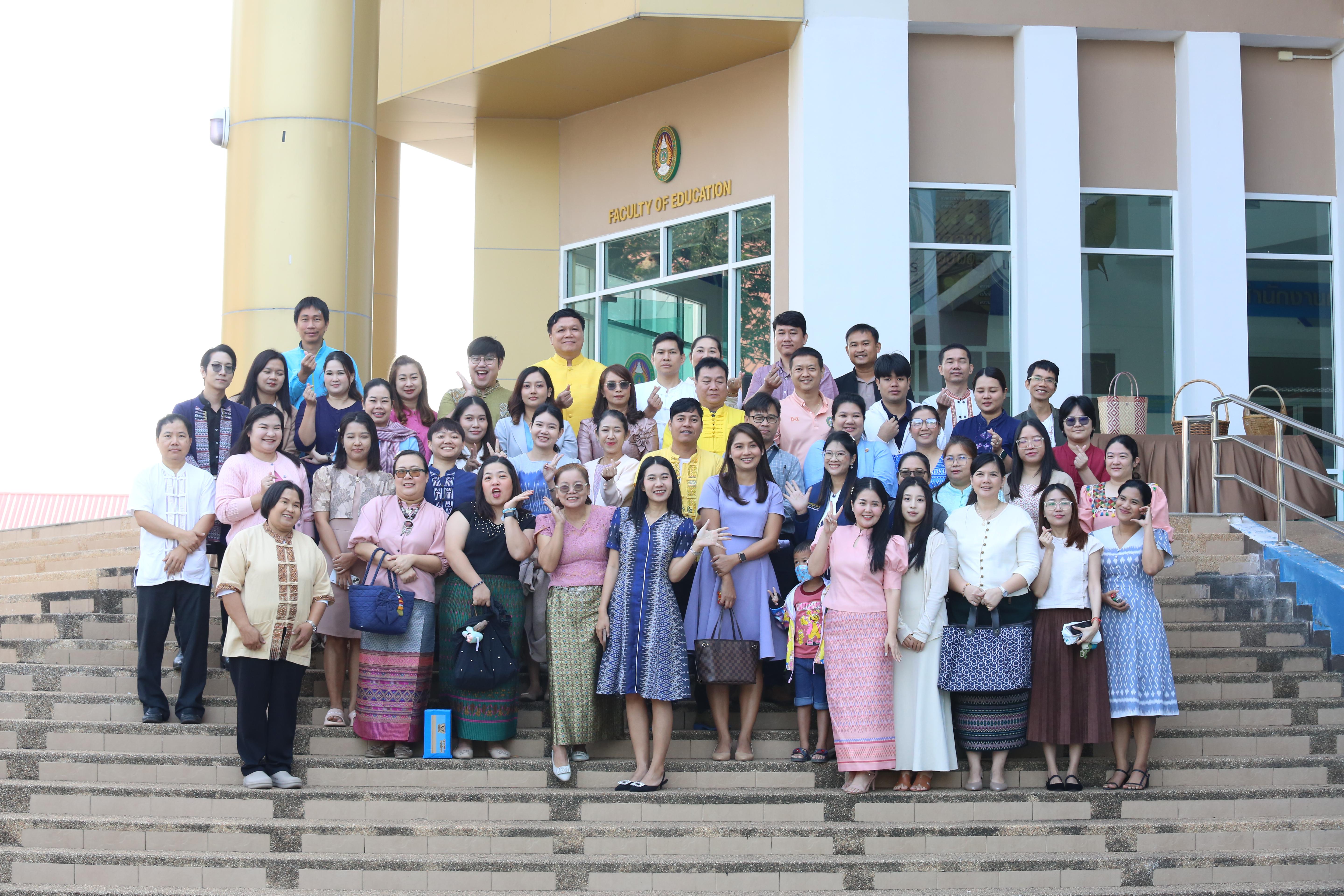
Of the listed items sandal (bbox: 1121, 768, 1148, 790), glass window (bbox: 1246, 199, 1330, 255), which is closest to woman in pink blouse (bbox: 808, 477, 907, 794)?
sandal (bbox: 1121, 768, 1148, 790)

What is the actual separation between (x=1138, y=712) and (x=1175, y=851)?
2.32 ft

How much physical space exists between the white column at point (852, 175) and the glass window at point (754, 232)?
2.13ft

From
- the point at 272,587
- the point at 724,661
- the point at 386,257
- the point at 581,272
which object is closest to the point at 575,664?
the point at 724,661

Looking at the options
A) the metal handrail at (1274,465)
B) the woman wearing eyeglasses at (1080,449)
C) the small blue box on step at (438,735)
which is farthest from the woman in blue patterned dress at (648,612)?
the metal handrail at (1274,465)

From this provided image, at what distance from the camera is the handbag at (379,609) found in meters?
6.34

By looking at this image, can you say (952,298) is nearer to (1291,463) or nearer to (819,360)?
(1291,463)

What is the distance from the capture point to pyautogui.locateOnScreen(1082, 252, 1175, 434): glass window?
40.8 ft

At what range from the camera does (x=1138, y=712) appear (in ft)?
21.1

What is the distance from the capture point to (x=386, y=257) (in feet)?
57.0

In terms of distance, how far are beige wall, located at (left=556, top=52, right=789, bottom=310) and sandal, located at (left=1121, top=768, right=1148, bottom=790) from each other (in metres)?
6.75

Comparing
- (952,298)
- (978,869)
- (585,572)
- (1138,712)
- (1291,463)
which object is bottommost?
(978,869)

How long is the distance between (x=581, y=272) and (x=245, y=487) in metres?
8.52

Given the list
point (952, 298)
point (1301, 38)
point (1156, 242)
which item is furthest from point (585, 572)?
point (1301, 38)

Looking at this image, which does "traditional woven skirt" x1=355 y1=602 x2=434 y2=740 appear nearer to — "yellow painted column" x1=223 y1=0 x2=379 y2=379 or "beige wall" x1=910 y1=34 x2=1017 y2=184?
"yellow painted column" x1=223 y1=0 x2=379 y2=379
